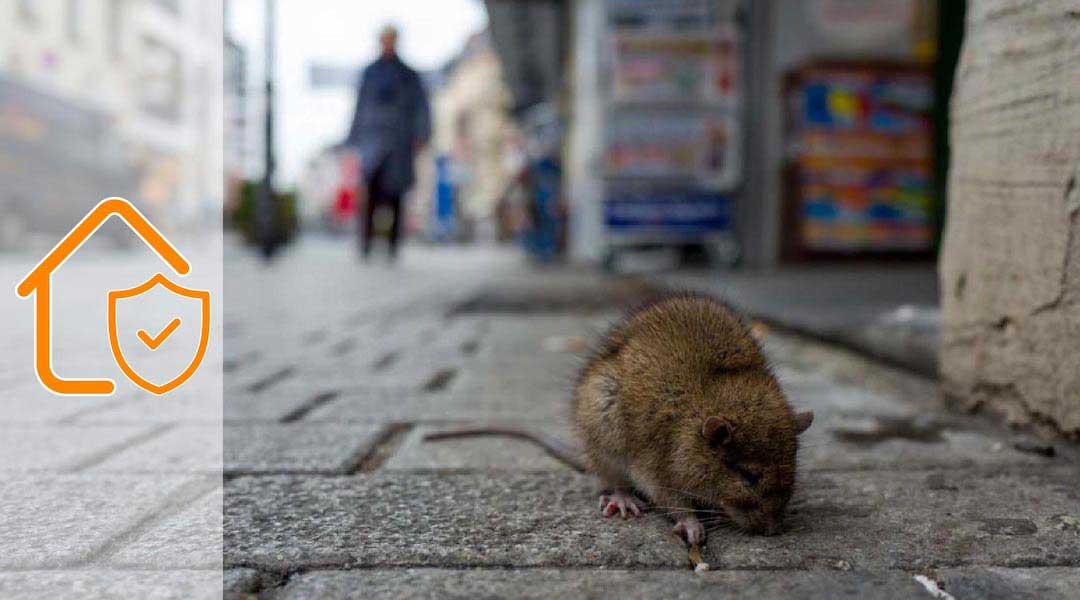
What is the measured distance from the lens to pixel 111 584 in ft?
4.72

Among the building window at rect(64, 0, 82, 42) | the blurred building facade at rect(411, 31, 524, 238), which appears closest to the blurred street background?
the building window at rect(64, 0, 82, 42)

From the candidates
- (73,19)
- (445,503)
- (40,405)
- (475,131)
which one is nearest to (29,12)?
(73,19)

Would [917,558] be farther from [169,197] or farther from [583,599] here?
[169,197]

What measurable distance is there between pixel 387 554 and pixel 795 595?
669mm

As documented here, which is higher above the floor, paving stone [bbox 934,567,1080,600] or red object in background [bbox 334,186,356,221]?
red object in background [bbox 334,186,356,221]

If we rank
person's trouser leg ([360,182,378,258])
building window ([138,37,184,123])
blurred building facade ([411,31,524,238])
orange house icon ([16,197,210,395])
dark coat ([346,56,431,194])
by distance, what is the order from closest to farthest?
orange house icon ([16,197,210,395]) < dark coat ([346,56,431,194]) < person's trouser leg ([360,182,378,258]) < building window ([138,37,184,123]) < blurred building facade ([411,31,524,238])

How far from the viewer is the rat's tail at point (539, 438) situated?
2268mm

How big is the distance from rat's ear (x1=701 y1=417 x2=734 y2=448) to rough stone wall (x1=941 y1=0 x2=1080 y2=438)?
0.98m

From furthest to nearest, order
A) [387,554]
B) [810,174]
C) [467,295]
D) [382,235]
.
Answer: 1. [382,235]
2. [810,174]
3. [467,295]
4. [387,554]

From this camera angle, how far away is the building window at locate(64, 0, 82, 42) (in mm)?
26734

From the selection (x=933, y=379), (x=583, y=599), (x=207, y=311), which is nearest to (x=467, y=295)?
(x=933, y=379)

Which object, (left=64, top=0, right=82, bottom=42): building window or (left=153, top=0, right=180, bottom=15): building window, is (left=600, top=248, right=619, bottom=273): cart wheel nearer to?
(left=64, top=0, right=82, bottom=42): building window

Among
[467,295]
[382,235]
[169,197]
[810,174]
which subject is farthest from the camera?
[169,197]

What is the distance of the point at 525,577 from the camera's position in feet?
4.88
